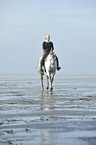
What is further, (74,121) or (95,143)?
(74,121)

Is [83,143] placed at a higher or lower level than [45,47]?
lower

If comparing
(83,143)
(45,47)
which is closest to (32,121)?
(83,143)

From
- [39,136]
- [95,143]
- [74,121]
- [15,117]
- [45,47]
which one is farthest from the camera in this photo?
[45,47]

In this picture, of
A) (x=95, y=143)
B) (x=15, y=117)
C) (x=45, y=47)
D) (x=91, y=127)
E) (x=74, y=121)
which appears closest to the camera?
(x=95, y=143)

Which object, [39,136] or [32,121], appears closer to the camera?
[39,136]

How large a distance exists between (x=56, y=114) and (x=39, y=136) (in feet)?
12.5

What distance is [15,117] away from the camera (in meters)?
11.1

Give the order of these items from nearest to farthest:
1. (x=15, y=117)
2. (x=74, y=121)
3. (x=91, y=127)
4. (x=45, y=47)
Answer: (x=91, y=127), (x=74, y=121), (x=15, y=117), (x=45, y=47)

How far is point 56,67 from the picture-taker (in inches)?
986

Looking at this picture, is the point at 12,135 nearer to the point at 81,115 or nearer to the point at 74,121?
the point at 74,121

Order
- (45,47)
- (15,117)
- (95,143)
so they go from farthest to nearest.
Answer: (45,47) → (15,117) → (95,143)

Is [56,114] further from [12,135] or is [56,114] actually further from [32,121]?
[12,135]

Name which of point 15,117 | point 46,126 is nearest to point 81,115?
point 15,117

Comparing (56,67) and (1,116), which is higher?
(56,67)
